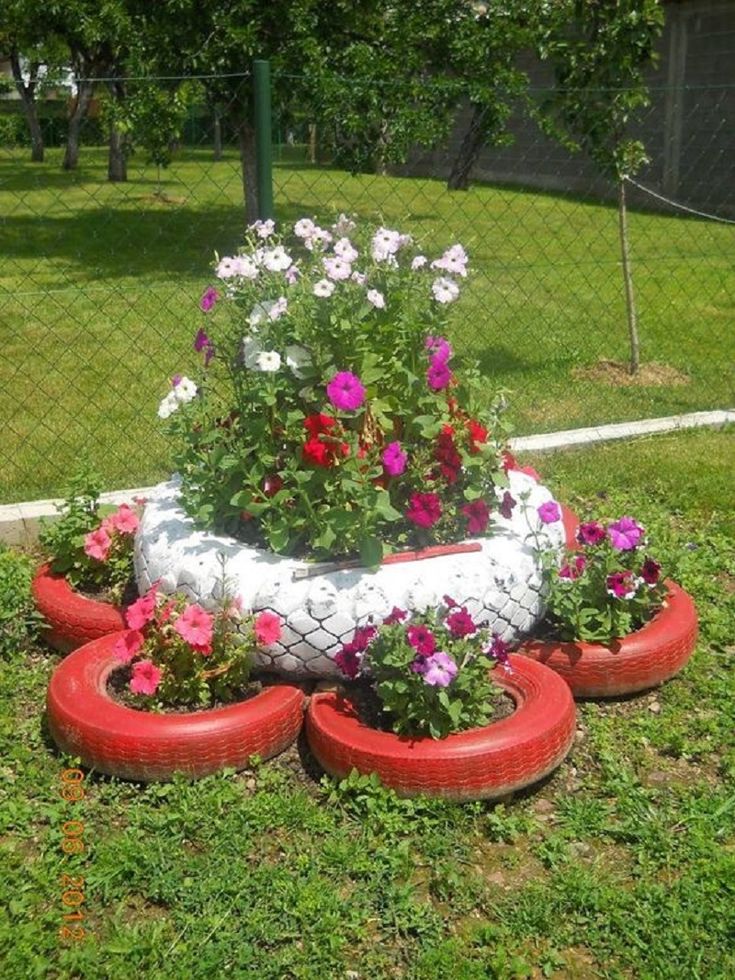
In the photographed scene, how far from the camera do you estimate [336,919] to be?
259 cm

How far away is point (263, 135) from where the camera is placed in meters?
5.00

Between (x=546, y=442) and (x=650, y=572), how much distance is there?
216 centimetres

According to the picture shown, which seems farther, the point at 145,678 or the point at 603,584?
the point at 603,584

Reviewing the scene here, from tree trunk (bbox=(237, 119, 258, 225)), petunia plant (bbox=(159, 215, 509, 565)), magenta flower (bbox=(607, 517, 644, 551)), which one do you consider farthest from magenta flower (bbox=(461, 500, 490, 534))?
tree trunk (bbox=(237, 119, 258, 225))

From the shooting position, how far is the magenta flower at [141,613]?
10.6 ft

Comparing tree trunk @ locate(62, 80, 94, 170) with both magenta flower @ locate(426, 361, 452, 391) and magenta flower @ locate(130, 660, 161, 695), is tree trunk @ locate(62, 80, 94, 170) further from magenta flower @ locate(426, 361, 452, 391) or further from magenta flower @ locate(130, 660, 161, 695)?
magenta flower @ locate(130, 660, 161, 695)

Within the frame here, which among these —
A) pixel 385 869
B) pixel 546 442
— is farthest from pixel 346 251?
pixel 546 442

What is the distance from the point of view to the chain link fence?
618cm

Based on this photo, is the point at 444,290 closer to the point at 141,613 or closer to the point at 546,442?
the point at 141,613

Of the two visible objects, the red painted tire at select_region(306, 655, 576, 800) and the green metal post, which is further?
the green metal post

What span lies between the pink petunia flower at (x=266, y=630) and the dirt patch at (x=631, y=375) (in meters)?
4.24

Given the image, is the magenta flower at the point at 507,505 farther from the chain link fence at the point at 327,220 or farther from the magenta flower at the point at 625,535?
the chain link fence at the point at 327,220

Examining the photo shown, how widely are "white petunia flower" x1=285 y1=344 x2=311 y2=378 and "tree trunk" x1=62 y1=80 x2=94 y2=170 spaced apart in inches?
418

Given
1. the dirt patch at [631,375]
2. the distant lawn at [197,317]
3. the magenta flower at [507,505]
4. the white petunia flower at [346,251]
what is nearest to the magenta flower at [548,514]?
the magenta flower at [507,505]
